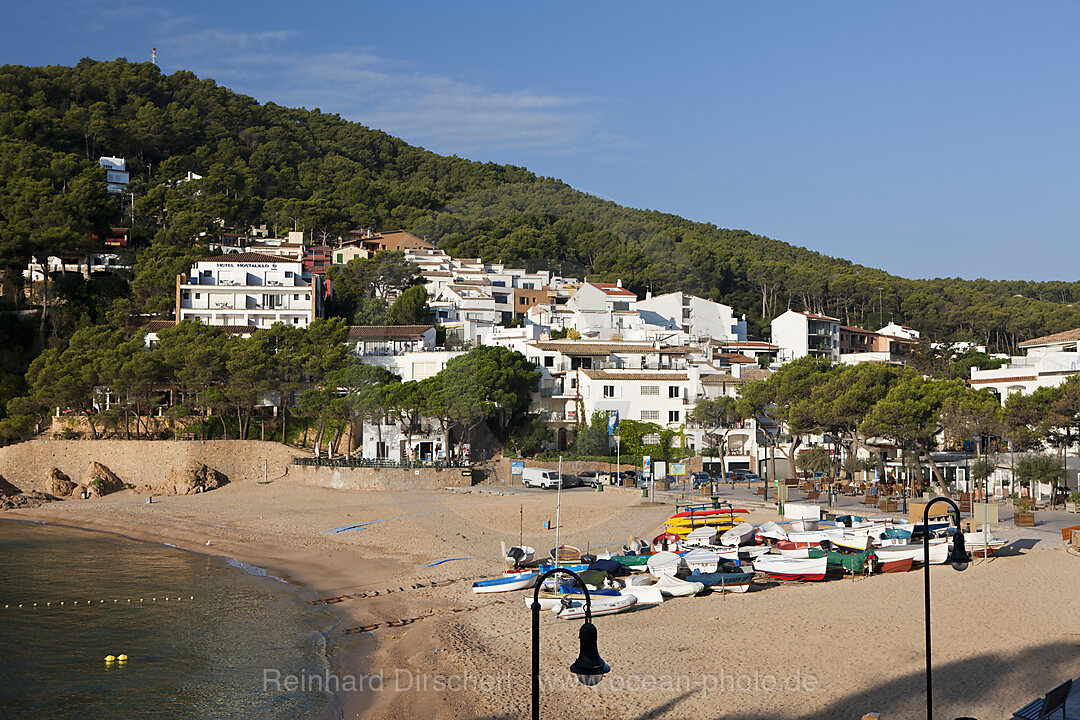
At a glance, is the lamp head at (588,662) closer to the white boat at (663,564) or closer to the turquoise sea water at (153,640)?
the turquoise sea water at (153,640)

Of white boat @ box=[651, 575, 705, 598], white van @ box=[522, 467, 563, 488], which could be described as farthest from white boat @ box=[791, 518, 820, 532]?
white van @ box=[522, 467, 563, 488]

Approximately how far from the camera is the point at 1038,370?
5222cm

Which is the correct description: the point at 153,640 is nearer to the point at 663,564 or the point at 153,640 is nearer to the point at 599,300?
the point at 663,564

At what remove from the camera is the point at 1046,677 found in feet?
47.2

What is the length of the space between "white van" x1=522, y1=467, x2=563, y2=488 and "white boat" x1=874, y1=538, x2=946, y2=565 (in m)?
21.9

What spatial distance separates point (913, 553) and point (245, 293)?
5451 centimetres

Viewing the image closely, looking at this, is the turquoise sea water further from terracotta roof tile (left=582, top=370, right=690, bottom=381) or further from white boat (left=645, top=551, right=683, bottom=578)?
terracotta roof tile (left=582, top=370, right=690, bottom=381)

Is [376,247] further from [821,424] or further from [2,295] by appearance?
[821,424]

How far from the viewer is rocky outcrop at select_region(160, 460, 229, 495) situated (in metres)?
48.8

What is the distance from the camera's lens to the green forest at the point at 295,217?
69062mm

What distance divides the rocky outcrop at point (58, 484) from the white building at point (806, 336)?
182 ft

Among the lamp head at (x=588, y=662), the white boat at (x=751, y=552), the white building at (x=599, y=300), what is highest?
the white building at (x=599, y=300)

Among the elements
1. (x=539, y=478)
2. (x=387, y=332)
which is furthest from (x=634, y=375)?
(x=387, y=332)

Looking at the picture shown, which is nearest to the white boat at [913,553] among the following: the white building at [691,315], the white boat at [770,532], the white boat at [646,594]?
the white boat at [770,532]
